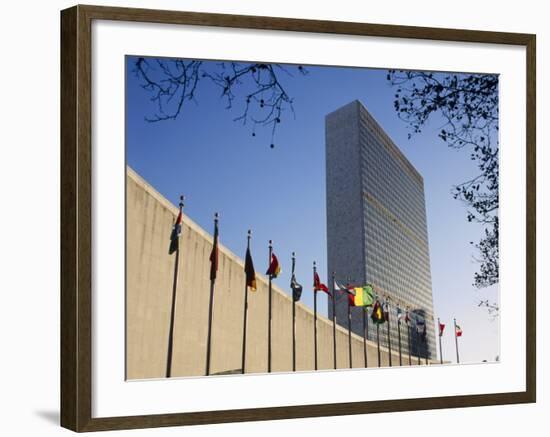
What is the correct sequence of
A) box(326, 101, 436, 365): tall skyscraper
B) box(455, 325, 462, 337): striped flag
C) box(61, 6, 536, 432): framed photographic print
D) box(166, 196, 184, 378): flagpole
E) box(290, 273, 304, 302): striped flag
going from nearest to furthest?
box(61, 6, 536, 432): framed photographic print
box(166, 196, 184, 378): flagpole
box(290, 273, 304, 302): striped flag
box(326, 101, 436, 365): tall skyscraper
box(455, 325, 462, 337): striped flag

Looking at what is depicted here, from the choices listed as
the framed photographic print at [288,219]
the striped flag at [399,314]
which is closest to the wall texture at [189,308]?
the framed photographic print at [288,219]

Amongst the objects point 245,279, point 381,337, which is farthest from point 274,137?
point 381,337

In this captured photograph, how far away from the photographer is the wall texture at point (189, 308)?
641 cm

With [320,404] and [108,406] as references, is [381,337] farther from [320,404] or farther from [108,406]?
[108,406]

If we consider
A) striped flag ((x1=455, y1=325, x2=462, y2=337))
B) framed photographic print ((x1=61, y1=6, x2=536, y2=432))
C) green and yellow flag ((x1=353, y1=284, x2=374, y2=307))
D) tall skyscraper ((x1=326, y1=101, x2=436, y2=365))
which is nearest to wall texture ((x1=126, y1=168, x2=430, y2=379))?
framed photographic print ((x1=61, y1=6, x2=536, y2=432))

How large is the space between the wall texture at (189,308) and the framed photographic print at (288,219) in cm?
1

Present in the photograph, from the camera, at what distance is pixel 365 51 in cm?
709

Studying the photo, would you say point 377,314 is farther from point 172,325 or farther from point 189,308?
point 172,325

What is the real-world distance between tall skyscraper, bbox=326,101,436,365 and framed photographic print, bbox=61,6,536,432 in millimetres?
15

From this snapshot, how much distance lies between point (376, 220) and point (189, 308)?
161 cm

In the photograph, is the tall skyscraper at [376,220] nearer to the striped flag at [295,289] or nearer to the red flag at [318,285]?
the red flag at [318,285]

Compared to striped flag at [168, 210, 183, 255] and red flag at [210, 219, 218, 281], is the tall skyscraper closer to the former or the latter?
red flag at [210, 219, 218, 281]

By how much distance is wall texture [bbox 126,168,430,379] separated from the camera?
6406mm

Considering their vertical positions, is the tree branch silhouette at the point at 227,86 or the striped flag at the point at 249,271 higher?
the tree branch silhouette at the point at 227,86
